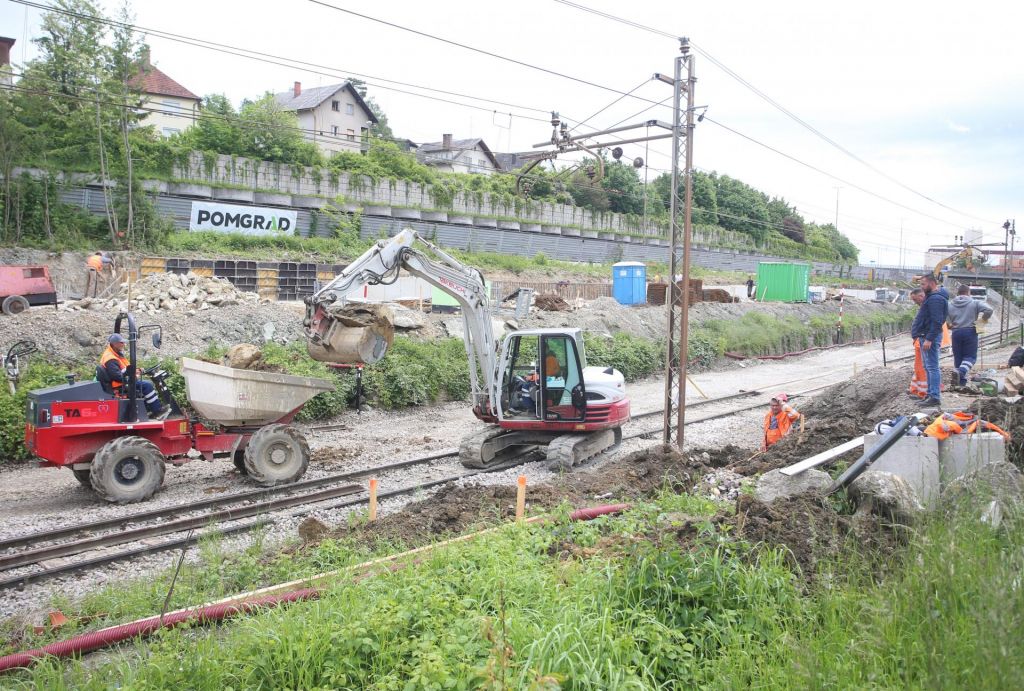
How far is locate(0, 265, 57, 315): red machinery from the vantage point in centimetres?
1939

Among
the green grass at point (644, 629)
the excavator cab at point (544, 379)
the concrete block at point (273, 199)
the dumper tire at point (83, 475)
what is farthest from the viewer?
the concrete block at point (273, 199)

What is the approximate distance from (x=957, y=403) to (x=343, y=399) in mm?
12421

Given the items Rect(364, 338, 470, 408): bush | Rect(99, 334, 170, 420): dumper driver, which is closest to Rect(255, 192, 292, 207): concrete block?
Rect(364, 338, 470, 408): bush

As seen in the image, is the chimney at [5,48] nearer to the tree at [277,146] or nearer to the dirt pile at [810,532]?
the tree at [277,146]

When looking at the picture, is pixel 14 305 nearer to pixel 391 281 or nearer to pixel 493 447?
pixel 391 281

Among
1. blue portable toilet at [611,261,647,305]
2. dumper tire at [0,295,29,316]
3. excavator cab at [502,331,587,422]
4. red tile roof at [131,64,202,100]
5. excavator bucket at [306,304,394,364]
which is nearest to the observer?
excavator bucket at [306,304,394,364]

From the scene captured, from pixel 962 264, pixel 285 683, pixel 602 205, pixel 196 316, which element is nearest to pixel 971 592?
pixel 285 683

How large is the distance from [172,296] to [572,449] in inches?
579

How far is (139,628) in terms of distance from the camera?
5.54 metres

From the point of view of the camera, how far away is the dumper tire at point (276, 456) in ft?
37.2

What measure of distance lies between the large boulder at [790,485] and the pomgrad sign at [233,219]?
96.6 ft

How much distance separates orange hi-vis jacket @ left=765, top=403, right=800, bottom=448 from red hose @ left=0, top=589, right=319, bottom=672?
27.7 feet

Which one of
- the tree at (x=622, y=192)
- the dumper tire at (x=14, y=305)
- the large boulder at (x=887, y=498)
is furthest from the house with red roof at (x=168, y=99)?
the large boulder at (x=887, y=498)

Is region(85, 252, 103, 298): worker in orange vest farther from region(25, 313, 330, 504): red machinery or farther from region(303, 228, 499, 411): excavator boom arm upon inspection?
region(303, 228, 499, 411): excavator boom arm
